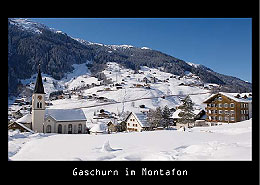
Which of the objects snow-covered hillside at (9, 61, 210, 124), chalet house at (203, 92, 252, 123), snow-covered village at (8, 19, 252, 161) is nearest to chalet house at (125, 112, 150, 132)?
snow-covered village at (8, 19, 252, 161)

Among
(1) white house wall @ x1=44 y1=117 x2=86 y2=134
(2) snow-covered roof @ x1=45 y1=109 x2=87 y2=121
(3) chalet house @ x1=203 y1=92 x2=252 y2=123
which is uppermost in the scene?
(3) chalet house @ x1=203 y1=92 x2=252 y2=123

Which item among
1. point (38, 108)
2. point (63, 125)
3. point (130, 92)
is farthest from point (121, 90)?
point (38, 108)

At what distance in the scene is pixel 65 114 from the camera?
14.5 m

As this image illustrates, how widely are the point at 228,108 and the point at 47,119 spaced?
11.7m

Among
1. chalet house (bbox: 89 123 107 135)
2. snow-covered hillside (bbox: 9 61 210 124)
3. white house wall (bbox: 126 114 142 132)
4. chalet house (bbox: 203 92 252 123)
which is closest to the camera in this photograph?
chalet house (bbox: 203 92 252 123)

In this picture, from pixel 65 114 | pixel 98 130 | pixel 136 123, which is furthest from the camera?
pixel 65 114

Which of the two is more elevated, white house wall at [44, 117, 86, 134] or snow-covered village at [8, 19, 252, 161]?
snow-covered village at [8, 19, 252, 161]

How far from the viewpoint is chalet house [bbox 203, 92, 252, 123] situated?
10.4 metres

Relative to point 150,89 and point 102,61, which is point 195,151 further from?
point 102,61

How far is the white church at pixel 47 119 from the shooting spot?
12312mm

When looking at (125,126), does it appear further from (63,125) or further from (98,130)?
(63,125)

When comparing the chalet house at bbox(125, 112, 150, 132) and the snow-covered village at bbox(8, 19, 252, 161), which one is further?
the chalet house at bbox(125, 112, 150, 132)

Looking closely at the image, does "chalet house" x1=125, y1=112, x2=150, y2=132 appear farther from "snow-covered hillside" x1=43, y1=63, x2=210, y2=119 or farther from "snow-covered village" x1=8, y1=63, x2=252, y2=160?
"snow-covered hillside" x1=43, y1=63, x2=210, y2=119
